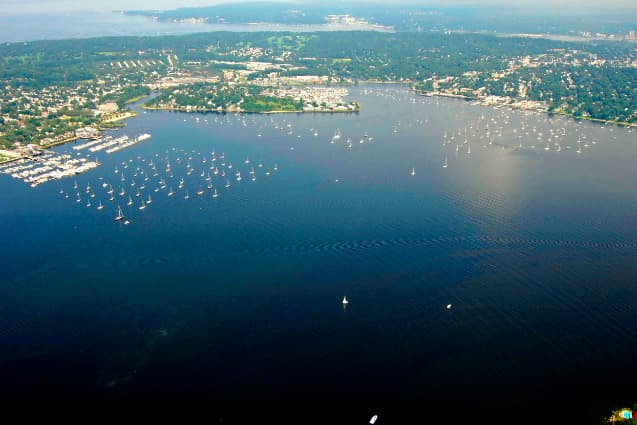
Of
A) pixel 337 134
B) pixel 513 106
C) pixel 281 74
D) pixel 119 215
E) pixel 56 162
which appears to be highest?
pixel 56 162

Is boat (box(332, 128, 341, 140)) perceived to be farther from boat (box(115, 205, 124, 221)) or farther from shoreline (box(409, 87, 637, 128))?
shoreline (box(409, 87, 637, 128))

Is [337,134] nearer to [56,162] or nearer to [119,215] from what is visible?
[56,162]

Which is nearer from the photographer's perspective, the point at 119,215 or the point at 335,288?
the point at 335,288

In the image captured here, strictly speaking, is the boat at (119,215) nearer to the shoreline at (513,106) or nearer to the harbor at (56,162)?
the harbor at (56,162)

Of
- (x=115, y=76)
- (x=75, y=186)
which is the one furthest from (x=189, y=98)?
(x=75, y=186)

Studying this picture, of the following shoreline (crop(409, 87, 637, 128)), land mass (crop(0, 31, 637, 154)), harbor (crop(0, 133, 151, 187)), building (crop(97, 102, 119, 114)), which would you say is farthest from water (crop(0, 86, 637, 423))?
land mass (crop(0, 31, 637, 154))

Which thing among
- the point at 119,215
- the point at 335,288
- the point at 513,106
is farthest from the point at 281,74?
the point at 335,288

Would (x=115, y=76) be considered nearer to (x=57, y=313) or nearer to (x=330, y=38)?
(x=330, y=38)

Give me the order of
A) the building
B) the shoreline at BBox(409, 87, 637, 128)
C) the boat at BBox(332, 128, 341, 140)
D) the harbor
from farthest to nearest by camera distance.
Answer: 1. the building
2. the shoreline at BBox(409, 87, 637, 128)
3. the boat at BBox(332, 128, 341, 140)
4. the harbor
